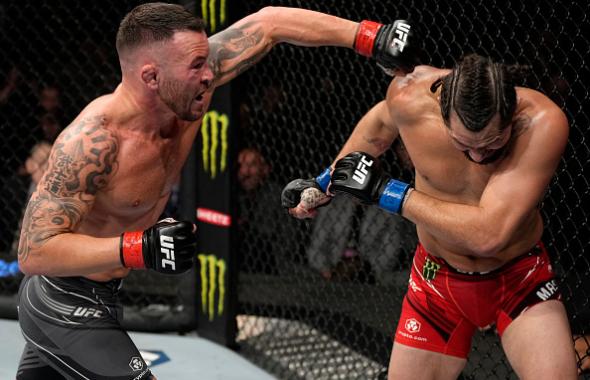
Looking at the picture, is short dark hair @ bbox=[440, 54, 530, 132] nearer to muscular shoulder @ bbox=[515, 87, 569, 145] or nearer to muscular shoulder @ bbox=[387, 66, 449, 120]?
muscular shoulder @ bbox=[515, 87, 569, 145]

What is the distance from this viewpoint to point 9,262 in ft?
15.0

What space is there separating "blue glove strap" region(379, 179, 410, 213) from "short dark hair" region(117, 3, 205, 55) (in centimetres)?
61

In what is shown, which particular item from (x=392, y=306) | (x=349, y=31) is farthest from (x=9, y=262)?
(x=349, y=31)

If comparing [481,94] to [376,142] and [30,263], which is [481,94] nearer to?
[376,142]

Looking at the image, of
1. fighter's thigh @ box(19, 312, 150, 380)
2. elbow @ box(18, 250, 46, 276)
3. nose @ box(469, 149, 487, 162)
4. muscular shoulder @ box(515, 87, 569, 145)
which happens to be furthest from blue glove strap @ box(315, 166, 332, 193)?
elbow @ box(18, 250, 46, 276)

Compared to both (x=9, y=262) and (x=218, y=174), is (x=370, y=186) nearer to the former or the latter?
(x=218, y=174)

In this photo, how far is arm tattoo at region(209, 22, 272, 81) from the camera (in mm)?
2514

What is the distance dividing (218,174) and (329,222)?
0.50m

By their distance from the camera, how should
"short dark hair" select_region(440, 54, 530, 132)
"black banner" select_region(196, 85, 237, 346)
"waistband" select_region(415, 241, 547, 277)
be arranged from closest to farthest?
"short dark hair" select_region(440, 54, 530, 132)
"waistband" select_region(415, 241, 547, 277)
"black banner" select_region(196, 85, 237, 346)

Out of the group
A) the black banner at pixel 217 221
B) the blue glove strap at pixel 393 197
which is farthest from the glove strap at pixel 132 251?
the black banner at pixel 217 221

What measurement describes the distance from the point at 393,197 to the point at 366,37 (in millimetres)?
429

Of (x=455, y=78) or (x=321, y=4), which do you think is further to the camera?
(x=321, y=4)

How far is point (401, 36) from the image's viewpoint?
2264 millimetres

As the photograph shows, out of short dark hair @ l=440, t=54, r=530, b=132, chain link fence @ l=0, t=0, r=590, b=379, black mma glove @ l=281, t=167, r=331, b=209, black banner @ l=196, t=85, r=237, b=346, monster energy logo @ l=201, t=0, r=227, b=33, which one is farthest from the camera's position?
black banner @ l=196, t=85, r=237, b=346
